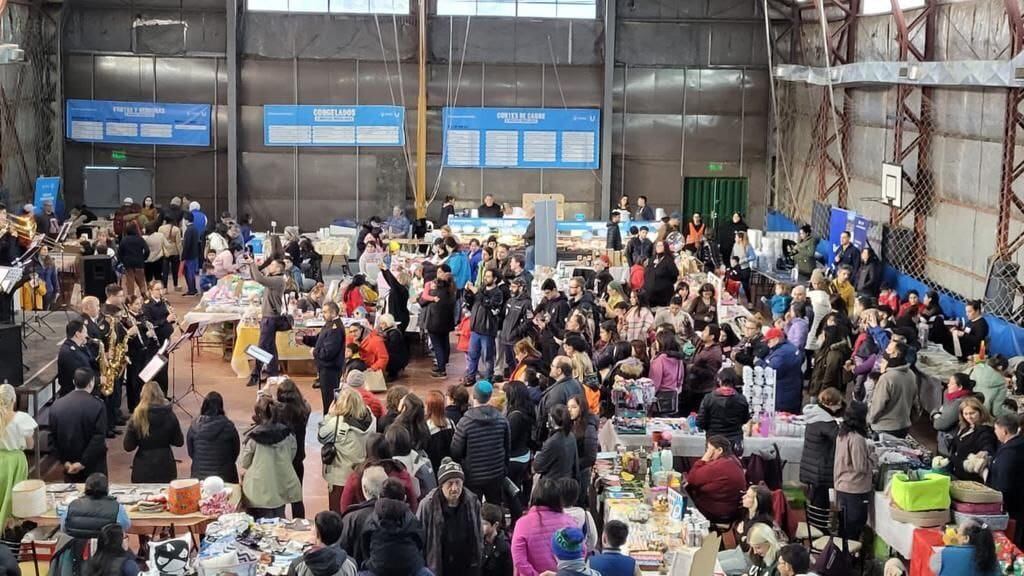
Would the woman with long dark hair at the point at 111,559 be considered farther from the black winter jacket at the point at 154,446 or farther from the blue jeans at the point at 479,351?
the blue jeans at the point at 479,351

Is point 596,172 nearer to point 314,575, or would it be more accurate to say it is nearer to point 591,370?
point 591,370

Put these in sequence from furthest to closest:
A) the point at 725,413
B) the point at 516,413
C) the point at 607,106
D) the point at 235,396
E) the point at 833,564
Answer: the point at 607,106
the point at 235,396
the point at 725,413
the point at 516,413
the point at 833,564

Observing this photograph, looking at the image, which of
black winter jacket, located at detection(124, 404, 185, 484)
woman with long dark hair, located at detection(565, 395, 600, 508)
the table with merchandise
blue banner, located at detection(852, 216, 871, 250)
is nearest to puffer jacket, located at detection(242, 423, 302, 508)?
black winter jacket, located at detection(124, 404, 185, 484)

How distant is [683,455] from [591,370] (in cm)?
94

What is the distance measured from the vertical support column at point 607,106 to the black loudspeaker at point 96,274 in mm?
9404

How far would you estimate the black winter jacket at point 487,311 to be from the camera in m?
14.2

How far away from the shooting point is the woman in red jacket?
9.13 meters

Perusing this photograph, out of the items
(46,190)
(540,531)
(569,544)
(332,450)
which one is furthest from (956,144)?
(46,190)

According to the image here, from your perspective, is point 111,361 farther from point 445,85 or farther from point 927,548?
point 445,85

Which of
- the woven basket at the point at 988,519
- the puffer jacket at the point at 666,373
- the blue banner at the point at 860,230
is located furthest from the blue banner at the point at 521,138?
the woven basket at the point at 988,519

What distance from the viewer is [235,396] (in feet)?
47.1

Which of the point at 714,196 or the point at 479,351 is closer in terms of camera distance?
the point at 479,351

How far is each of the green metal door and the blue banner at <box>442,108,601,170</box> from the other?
169 cm

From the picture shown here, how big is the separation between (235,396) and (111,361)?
2430 millimetres
